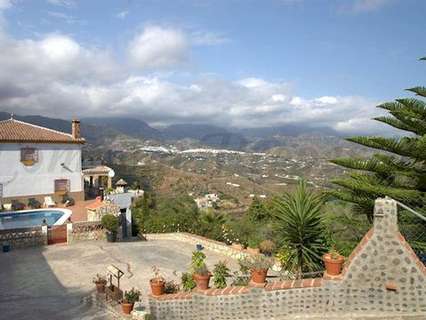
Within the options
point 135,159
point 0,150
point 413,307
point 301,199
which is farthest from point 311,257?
point 135,159

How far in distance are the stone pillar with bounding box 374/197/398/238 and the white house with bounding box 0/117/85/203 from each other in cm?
2350

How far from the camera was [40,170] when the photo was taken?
25516mm

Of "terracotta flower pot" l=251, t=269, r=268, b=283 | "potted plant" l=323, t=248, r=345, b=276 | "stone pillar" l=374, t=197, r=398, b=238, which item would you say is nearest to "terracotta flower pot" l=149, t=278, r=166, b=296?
"terracotta flower pot" l=251, t=269, r=268, b=283

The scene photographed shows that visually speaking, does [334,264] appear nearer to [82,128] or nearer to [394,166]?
[394,166]

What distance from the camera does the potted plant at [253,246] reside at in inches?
580

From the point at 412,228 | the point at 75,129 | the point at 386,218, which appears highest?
the point at 75,129

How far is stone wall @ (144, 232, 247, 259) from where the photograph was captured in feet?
49.8

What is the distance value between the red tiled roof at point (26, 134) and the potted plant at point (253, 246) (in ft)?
50.3

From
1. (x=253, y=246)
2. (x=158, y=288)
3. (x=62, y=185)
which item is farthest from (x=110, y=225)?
(x=62, y=185)

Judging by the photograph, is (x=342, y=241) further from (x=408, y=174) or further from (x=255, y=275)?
(x=255, y=275)

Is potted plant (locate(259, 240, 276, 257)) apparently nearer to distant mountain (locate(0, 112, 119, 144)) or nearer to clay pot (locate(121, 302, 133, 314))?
clay pot (locate(121, 302, 133, 314))

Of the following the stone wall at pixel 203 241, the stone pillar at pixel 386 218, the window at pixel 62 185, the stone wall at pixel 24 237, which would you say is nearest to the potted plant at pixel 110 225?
→ the stone wall at pixel 203 241

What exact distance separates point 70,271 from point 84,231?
4.63 m

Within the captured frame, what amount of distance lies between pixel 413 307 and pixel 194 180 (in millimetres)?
46534
